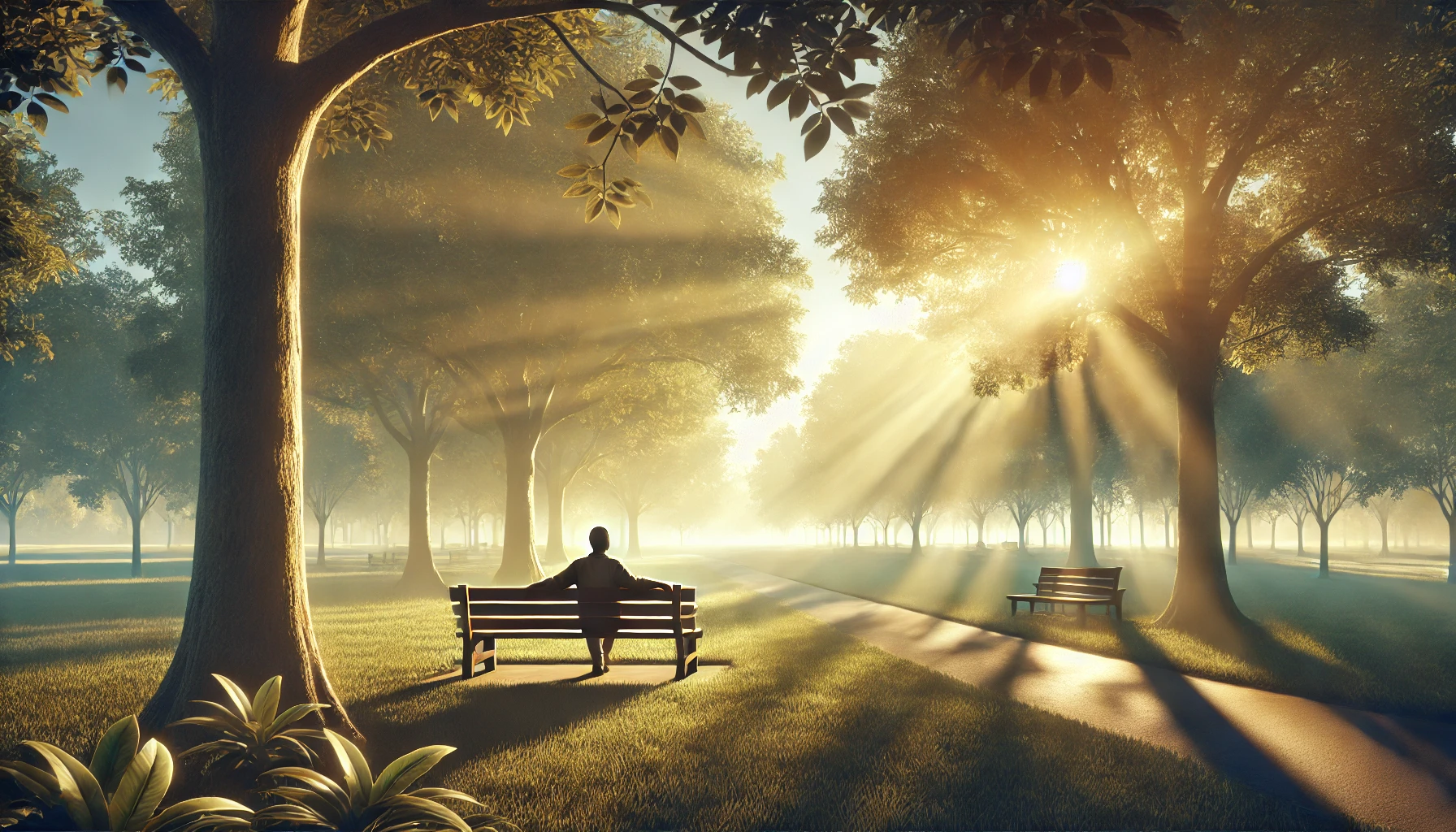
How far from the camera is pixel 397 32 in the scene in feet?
19.6

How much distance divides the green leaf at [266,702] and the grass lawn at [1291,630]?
31.1 feet

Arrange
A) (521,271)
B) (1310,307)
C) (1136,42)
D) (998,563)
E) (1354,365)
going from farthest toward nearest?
(998,563) → (1354,365) → (521,271) → (1310,307) → (1136,42)

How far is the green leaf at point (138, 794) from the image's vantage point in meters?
3.50

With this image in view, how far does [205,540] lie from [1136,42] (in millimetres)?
13241

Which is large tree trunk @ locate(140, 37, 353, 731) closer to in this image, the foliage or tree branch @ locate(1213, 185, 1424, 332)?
the foliage

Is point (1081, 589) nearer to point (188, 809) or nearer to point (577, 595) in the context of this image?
point (577, 595)

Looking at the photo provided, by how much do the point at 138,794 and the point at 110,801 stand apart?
0.13 meters

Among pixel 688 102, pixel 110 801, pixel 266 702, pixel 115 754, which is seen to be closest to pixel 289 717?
pixel 266 702

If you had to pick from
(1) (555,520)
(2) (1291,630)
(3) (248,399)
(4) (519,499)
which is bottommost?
(2) (1291,630)

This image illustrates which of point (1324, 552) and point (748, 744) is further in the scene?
point (1324, 552)

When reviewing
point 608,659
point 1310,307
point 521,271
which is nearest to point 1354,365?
point 1310,307

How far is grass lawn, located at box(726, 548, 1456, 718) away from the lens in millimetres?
8773

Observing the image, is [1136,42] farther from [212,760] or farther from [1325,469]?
[1325,469]

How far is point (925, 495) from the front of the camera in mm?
40781
